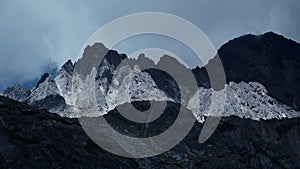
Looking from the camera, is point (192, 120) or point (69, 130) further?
point (192, 120)

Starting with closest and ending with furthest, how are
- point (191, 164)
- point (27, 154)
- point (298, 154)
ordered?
1. point (27, 154)
2. point (191, 164)
3. point (298, 154)

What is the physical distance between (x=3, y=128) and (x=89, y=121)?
24.2 metres

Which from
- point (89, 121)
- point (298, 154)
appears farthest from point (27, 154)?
point (298, 154)

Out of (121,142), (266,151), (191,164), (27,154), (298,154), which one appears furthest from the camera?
(298,154)

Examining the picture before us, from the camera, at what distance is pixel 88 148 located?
5572 cm

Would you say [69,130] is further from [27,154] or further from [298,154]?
[298,154]

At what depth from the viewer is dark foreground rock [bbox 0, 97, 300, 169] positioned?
48.0m

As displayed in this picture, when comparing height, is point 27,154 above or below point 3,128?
below

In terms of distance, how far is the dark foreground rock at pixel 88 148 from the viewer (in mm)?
47991

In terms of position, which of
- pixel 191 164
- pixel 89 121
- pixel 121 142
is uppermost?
pixel 89 121

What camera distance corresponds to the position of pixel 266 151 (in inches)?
3361

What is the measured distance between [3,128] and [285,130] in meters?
94.1

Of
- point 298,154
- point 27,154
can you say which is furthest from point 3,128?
point 298,154

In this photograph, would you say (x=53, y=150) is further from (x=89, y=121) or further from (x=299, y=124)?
(x=299, y=124)
